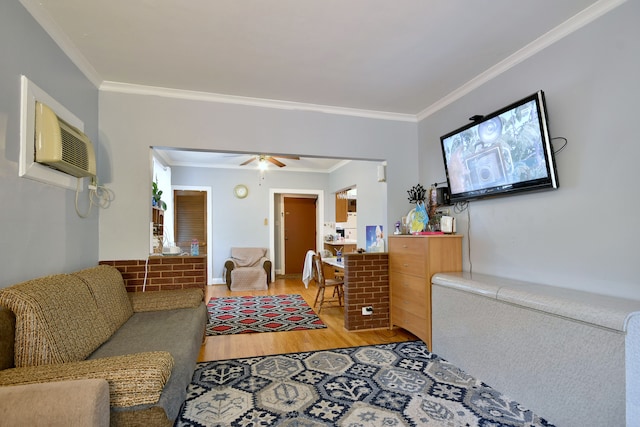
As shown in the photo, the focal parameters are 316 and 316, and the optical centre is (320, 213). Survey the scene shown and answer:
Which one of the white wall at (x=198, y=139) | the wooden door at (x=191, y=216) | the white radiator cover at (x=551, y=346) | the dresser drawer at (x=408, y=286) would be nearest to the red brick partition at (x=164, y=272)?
the white wall at (x=198, y=139)

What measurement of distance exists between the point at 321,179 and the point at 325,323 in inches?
164

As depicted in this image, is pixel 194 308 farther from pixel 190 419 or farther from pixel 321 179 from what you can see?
pixel 321 179

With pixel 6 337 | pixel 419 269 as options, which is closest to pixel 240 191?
pixel 419 269

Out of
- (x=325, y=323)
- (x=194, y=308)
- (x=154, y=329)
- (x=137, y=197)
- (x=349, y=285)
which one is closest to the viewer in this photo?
(x=154, y=329)

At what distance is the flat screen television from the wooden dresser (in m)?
0.52

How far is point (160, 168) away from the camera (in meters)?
5.81

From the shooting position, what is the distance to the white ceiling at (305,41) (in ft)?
6.56

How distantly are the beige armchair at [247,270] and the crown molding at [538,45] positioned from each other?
445 cm

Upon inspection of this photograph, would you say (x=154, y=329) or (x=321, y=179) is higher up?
(x=321, y=179)

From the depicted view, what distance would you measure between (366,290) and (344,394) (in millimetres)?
1542

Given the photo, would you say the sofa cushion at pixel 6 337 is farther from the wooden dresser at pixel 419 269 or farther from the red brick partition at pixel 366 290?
the wooden dresser at pixel 419 269

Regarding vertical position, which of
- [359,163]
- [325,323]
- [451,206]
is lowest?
[325,323]

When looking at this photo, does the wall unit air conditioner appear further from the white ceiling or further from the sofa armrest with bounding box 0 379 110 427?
the sofa armrest with bounding box 0 379 110 427

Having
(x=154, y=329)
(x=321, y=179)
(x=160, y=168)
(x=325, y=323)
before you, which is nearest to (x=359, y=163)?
(x=321, y=179)
